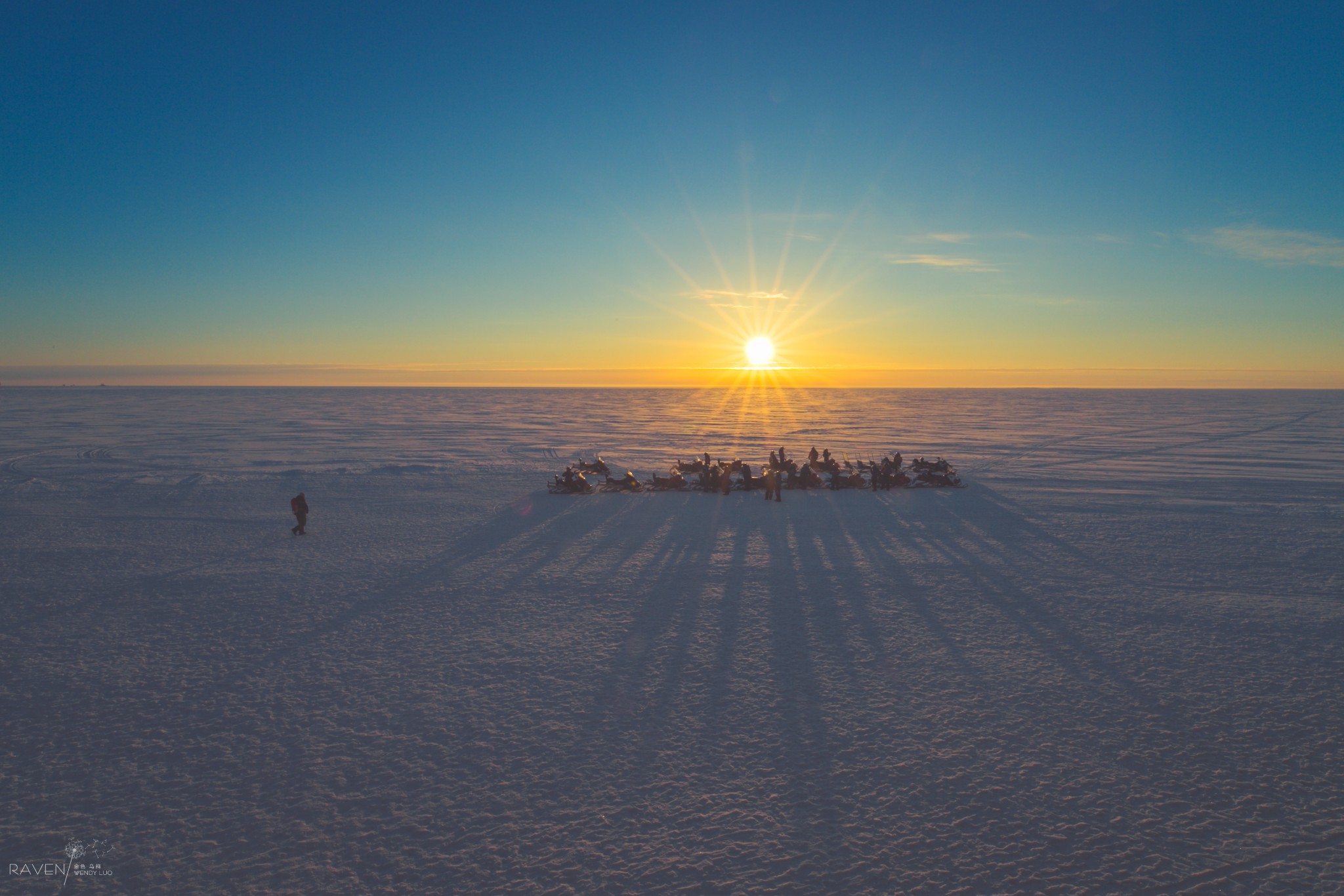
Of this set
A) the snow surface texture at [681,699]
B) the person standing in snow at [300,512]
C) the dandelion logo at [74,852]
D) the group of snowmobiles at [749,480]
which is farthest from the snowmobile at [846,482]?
the dandelion logo at [74,852]

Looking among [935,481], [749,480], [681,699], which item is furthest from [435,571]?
[935,481]

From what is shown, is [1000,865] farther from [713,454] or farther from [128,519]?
[713,454]

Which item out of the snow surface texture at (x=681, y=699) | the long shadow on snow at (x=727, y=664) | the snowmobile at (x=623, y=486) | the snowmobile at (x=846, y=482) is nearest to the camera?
the snow surface texture at (x=681, y=699)

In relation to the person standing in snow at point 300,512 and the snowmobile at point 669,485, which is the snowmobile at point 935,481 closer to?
the snowmobile at point 669,485

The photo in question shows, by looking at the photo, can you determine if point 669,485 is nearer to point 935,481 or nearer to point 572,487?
point 572,487

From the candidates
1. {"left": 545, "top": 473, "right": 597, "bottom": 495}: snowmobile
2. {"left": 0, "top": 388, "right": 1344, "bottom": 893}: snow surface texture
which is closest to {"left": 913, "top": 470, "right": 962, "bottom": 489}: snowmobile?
{"left": 0, "top": 388, "right": 1344, "bottom": 893}: snow surface texture

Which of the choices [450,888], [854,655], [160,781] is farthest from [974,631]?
[160,781]

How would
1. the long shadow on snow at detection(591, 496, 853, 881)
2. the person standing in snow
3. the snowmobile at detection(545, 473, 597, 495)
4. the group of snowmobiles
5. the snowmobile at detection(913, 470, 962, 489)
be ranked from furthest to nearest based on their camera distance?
the snowmobile at detection(913, 470, 962, 489) < the group of snowmobiles < the snowmobile at detection(545, 473, 597, 495) < the person standing in snow < the long shadow on snow at detection(591, 496, 853, 881)

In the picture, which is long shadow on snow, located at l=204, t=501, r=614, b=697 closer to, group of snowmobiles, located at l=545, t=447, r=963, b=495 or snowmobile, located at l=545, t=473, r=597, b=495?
snowmobile, located at l=545, t=473, r=597, b=495
